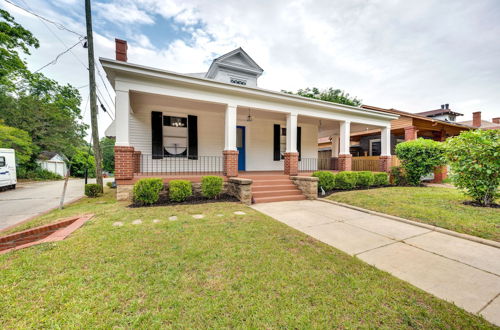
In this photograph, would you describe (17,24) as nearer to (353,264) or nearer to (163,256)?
(163,256)

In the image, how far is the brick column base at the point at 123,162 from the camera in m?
5.55

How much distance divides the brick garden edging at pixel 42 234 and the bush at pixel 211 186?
112 inches

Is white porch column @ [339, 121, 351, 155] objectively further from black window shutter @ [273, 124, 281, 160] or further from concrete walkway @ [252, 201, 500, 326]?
concrete walkway @ [252, 201, 500, 326]

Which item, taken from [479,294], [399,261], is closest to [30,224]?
[399,261]

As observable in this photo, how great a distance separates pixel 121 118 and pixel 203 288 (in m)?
5.42

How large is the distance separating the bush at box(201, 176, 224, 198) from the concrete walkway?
2113 millimetres

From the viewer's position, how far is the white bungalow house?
5742 millimetres

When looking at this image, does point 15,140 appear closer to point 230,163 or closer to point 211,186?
point 211,186

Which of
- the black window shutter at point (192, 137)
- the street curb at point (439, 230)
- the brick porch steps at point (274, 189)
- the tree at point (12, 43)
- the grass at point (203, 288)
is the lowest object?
the street curb at point (439, 230)

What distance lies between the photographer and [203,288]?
2.00 m

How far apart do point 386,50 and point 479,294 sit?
11.2 meters

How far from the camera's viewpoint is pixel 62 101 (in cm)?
1925

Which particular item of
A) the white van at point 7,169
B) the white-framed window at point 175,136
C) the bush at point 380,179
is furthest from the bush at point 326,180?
the white van at point 7,169

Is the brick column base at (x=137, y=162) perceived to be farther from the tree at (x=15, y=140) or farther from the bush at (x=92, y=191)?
the tree at (x=15, y=140)
